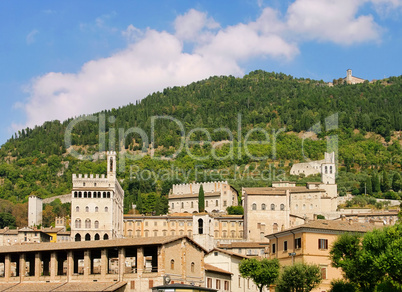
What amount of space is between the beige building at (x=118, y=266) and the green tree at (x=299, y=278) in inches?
382

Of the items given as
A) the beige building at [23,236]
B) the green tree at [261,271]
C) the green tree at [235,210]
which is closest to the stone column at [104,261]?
the green tree at [261,271]

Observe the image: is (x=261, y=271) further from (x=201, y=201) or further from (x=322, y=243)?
(x=201, y=201)

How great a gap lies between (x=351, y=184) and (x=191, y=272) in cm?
11330

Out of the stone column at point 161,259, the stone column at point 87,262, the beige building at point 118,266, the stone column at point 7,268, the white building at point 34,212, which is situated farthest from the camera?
the white building at point 34,212

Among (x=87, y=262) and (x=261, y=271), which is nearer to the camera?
(x=261, y=271)

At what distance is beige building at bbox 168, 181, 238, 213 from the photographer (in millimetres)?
146750

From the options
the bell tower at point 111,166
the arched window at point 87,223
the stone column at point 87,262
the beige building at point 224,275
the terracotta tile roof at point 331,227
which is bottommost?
the beige building at point 224,275

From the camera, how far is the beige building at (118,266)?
5966cm

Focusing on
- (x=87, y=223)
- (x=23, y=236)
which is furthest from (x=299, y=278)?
(x=23, y=236)

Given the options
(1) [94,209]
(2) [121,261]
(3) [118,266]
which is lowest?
(3) [118,266]

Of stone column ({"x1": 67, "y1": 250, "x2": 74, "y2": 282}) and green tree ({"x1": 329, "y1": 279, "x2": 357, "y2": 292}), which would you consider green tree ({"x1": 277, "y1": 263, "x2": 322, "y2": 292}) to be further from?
stone column ({"x1": 67, "y1": 250, "x2": 74, "y2": 282})

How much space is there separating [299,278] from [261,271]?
6.57 meters

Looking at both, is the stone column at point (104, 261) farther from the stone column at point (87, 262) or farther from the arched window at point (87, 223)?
the arched window at point (87, 223)

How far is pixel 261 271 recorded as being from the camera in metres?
61.0
